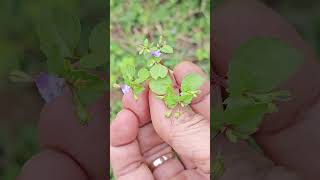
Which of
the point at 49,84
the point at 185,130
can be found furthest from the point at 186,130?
the point at 49,84

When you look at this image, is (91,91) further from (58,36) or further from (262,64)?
(262,64)

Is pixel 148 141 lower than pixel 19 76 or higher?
lower

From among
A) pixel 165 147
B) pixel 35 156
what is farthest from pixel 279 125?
pixel 35 156

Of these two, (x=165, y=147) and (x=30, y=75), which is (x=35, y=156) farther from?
(x=165, y=147)

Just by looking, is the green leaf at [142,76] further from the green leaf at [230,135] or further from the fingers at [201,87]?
the green leaf at [230,135]

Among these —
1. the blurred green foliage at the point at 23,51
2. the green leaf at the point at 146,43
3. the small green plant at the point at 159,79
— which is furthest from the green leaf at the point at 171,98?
the blurred green foliage at the point at 23,51

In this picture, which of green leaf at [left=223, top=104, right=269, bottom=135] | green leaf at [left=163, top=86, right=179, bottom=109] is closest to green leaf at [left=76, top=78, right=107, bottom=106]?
green leaf at [left=163, top=86, right=179, bottom=109]
